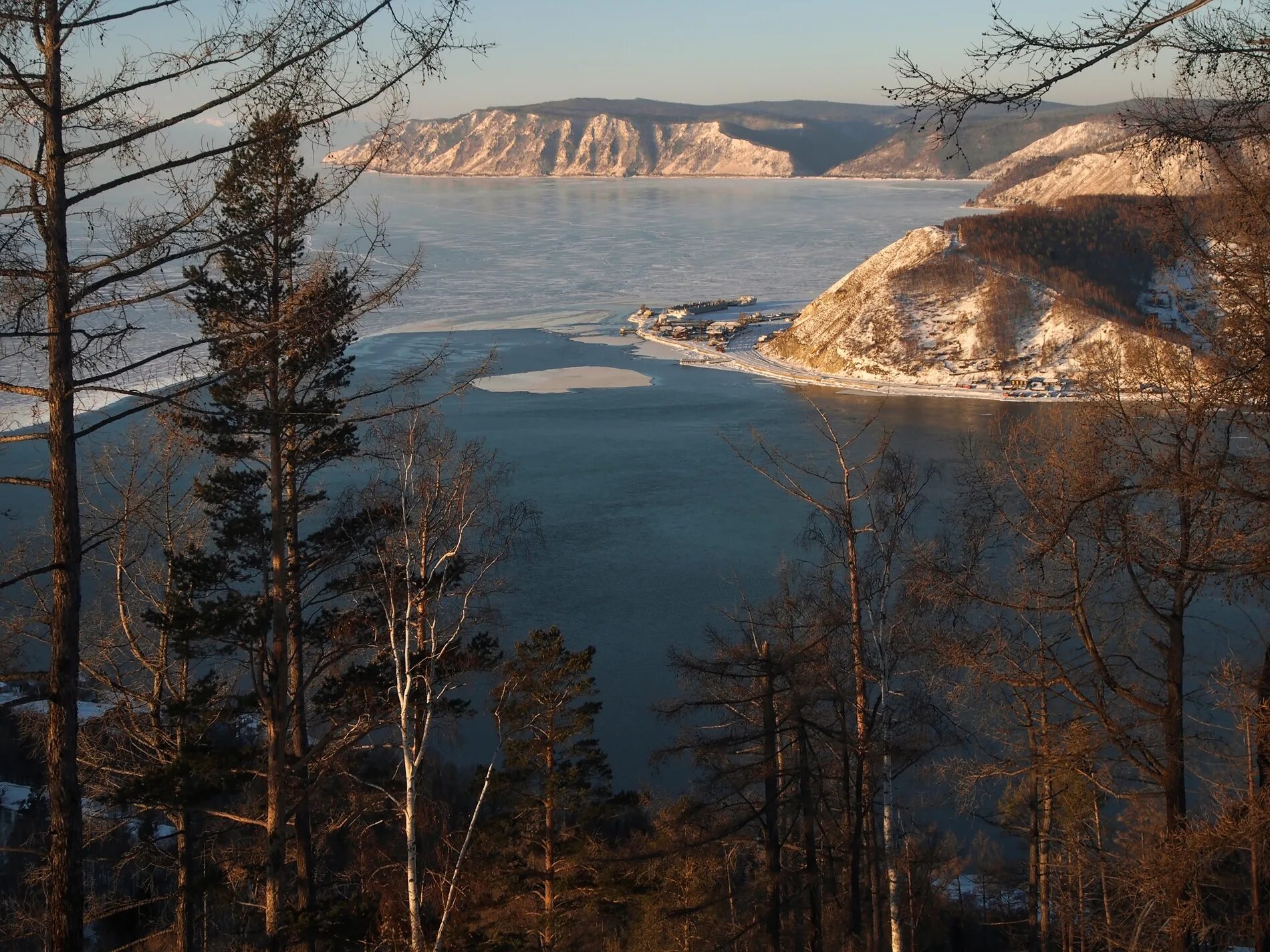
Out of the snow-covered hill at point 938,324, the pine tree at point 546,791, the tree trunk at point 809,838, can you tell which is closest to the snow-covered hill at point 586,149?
the snow-covered hill at point 938,324

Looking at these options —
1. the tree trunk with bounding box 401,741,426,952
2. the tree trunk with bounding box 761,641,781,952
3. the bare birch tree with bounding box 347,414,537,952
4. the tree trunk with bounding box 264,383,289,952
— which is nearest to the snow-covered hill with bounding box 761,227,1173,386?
the tree trunk with bounding box 761,641,781,952

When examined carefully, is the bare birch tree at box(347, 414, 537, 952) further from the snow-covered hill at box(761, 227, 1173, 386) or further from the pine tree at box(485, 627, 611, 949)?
the snow-covered hill at box(761, 227, 1173, 386)

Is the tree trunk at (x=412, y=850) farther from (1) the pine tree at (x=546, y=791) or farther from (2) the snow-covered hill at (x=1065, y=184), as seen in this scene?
(2) the snow-covered hill at (x=1065, y=184)

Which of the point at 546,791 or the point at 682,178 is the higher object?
the point at 682,178

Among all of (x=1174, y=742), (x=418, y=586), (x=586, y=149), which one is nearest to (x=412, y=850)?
(x=418, y=586)

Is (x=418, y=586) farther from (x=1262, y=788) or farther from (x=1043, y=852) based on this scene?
(x=1043, y=852)

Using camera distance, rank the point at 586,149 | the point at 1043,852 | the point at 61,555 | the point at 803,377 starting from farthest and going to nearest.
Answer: the point at 586,149
the point at 803,377
the point at 1043,852
the point at 61,555

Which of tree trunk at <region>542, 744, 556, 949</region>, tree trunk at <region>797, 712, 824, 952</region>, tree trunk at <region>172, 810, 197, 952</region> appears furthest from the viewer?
tree trunk at <region>542, 744, 556, 949</region>
